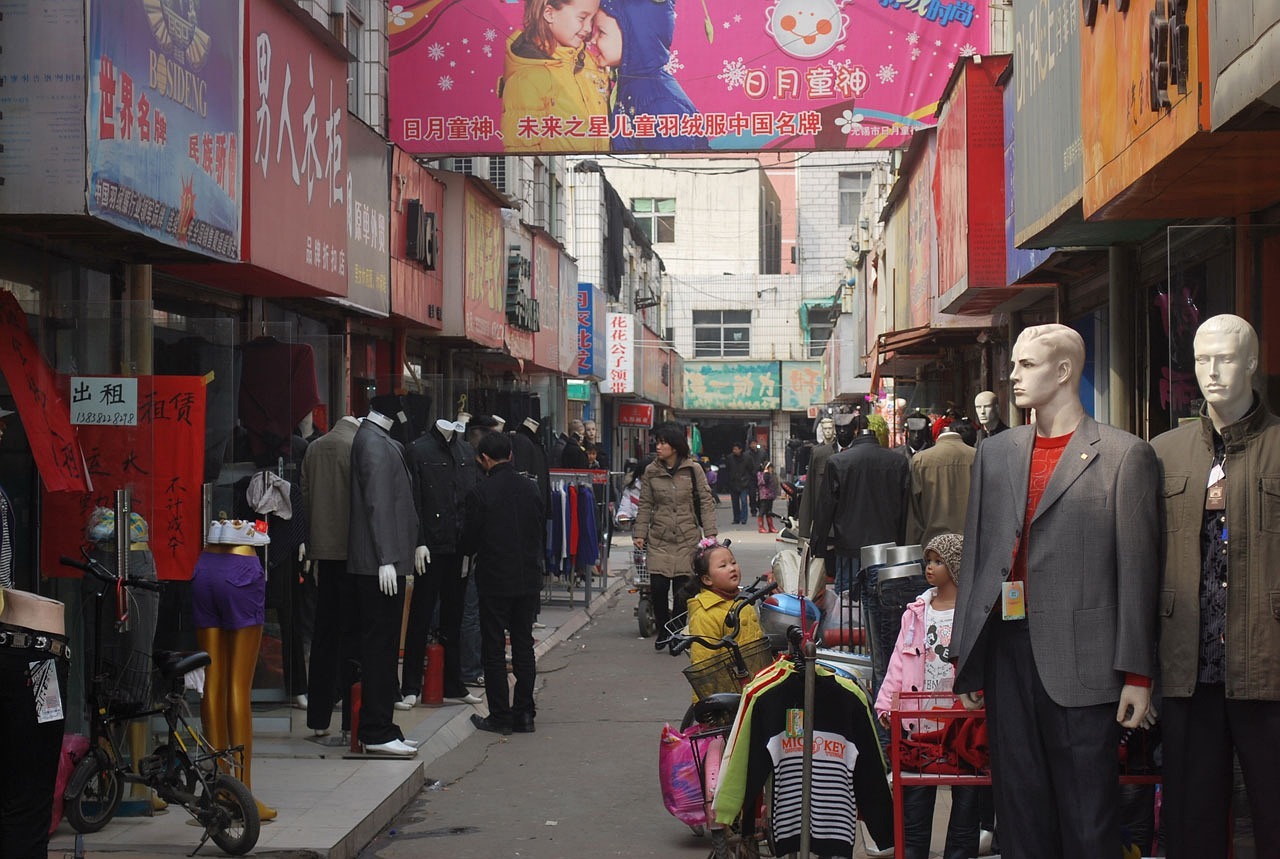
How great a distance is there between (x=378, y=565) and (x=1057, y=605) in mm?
4873

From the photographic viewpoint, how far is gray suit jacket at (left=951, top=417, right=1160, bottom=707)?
4.52 m

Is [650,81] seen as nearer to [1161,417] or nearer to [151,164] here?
[1161,417]

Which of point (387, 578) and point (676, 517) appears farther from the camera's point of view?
point (676, 517)

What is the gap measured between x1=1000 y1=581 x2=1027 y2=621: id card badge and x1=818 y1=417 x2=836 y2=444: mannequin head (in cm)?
1272

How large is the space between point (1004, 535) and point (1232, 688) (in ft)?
2.69

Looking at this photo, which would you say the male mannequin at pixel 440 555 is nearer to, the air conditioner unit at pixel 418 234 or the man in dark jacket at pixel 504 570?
the man in dark jacket at pixel 504 570

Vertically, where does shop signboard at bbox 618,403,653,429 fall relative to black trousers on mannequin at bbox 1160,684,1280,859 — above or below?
above

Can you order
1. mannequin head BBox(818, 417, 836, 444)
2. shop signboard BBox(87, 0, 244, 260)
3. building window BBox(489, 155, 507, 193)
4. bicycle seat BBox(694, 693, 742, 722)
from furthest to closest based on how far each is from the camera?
building window BBox(489, 155, 507, 193) → mannequin head BBox(818, 417, 836, 444) → shop signboard BBox(87, 0, 244, 260) → bicycle seat BBox(694, 693, 742, 722)

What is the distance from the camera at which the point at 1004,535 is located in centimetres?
478

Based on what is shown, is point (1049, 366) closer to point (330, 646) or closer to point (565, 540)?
point (330, 646)

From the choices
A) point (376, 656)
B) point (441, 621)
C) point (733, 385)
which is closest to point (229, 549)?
point (376, 656)

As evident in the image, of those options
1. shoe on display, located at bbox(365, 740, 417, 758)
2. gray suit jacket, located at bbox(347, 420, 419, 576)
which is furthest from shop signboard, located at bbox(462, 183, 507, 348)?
shoe on display, located at bbox(365, 740, 417, 758)

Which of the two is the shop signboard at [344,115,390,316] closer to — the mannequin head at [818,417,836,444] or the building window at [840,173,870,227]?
the mannequin head at [818,417,836,444]

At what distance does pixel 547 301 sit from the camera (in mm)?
24781
